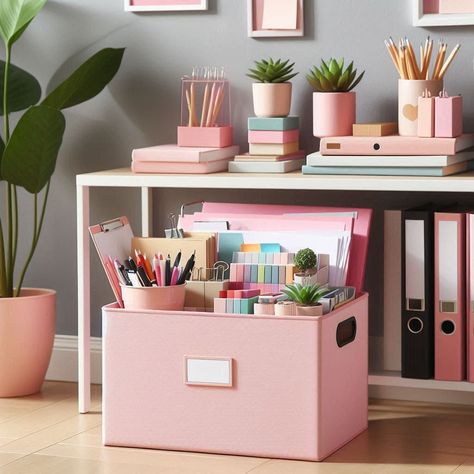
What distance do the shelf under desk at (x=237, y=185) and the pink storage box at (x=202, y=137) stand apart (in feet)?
0.46

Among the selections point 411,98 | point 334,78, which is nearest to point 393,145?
point 411,98

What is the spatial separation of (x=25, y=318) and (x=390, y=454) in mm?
995

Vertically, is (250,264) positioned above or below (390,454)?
above

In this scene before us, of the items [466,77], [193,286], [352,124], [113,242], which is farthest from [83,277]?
[466,77]

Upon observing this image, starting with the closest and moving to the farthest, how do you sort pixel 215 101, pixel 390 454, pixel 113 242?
pixel 390 454 → pixel 113 242 → pixel 215 101

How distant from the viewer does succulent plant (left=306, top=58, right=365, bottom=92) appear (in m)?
2.59

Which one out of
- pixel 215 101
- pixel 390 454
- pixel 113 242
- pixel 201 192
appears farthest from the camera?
pixel 201 192

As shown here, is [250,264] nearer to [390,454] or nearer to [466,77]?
[390,454]

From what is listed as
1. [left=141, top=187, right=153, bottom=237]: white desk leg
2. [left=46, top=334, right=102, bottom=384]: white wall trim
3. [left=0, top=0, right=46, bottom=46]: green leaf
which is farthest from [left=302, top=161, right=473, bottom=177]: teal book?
[left=46, top=334, right=102, bottom=384]: white wall trim

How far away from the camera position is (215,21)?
2.87 m

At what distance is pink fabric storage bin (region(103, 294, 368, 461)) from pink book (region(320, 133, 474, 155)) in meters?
0.33

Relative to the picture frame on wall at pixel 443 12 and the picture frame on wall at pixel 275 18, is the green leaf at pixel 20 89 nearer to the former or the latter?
the picture frame on wall at pixel 275 18

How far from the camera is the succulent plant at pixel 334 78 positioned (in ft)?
8.51

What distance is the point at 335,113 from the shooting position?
260 cm
